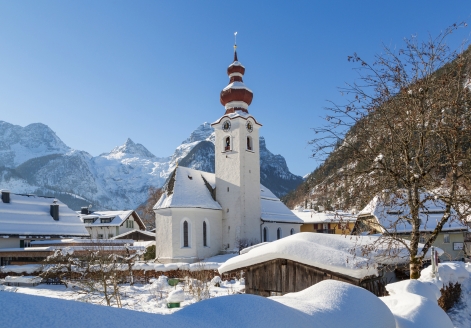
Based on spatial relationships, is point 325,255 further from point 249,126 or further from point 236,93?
point 236,93

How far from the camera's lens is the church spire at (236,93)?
38.7 m

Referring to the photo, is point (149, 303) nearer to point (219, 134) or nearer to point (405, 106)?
point (405, 106)

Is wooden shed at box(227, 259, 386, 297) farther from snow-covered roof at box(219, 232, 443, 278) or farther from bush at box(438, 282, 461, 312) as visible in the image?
bush at box(438, 282, 461, 312)

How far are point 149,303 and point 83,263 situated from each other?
699 centimetres

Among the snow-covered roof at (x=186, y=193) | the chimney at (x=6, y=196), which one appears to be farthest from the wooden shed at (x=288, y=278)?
the chimney at (x=6, y=196)

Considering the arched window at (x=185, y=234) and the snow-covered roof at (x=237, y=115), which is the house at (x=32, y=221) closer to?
the arched window at (x=185, y=234)

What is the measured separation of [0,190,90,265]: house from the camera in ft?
124

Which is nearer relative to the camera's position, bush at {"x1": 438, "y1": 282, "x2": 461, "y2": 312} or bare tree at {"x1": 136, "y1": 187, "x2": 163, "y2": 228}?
bush at {"x1": 438, "y1": 282, "x2": 461, "y2": 312}

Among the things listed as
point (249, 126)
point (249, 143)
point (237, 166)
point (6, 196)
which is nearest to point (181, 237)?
point (237, 166)

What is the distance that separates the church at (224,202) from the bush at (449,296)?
24288mm

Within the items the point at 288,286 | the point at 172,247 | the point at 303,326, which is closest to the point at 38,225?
the point at 172,247

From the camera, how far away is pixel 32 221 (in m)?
40.4

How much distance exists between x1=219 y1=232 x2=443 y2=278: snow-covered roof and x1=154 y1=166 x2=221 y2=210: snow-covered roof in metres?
24.0

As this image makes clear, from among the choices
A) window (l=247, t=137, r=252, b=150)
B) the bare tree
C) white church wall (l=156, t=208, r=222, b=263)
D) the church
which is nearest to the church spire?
the church
